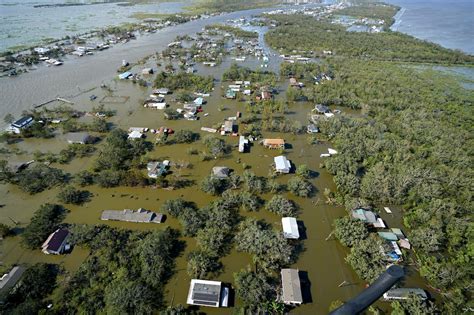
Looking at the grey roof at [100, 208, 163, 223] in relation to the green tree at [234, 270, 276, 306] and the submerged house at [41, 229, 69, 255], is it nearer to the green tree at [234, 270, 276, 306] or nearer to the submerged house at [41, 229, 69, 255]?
the submerged house at [41, 229, 69, 255]

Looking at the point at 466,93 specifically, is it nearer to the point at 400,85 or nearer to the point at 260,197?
the point at 400,85

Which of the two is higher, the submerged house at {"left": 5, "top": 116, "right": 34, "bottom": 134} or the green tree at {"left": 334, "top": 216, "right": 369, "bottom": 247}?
the submerged house at {"left": 5, "top": 116, "right": 34, "bottom": 134}

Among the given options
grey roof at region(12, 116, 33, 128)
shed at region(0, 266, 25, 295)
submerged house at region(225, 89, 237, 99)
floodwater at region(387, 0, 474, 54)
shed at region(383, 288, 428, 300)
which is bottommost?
shed at region(383, 288, 428, 300)

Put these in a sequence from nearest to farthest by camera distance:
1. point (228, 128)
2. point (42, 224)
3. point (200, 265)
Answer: point (200, 265) → point (42, 224) → point (228, 128)

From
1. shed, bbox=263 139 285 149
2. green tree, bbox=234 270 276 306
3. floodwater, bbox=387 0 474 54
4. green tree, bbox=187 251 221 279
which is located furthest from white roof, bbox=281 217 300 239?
floodwater, bbox=387 0 474 54

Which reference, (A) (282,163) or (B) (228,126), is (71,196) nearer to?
(B) (228,126)

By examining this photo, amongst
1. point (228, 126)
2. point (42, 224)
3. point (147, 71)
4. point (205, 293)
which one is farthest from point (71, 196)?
point (147, 71)

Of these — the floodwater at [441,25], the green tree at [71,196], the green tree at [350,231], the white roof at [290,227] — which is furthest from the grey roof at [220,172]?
the floodwater at [441,25]
